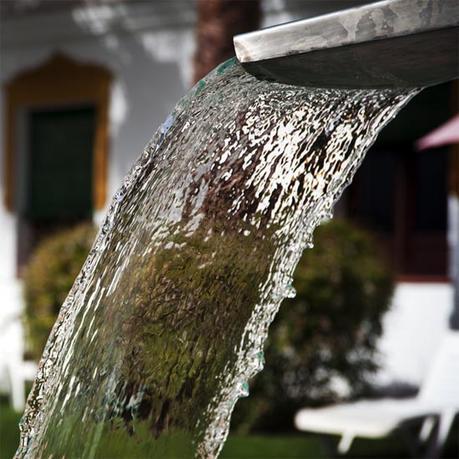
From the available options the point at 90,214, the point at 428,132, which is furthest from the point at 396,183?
the point at 90,214

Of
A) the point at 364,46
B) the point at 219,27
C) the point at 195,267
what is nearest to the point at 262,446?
the point at 219,27

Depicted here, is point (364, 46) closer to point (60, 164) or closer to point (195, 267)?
point (195, 267)

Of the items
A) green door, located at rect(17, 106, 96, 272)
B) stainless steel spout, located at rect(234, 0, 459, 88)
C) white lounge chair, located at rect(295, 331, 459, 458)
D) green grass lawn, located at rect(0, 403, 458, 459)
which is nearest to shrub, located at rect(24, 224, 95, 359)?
green grass lawn, located at rect(0, 403, 458, 459)

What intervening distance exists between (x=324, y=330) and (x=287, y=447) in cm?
81

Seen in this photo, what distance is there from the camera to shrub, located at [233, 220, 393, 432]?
280 inches

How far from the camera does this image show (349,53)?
187 centimetres

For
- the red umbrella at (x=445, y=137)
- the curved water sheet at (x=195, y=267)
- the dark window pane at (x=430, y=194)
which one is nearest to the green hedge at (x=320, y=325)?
the red umbrella at (x=445, y=137)

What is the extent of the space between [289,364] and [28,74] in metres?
4.96

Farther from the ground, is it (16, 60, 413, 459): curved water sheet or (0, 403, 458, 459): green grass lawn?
(16, 60, 413, 459): curved water sheet

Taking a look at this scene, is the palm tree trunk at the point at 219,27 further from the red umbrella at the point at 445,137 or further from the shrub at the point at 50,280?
the red umbrella at the point at 445,137

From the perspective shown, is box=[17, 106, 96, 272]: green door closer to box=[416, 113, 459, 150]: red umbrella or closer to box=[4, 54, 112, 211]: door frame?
box=[4, 54, 112, 211]: door frame

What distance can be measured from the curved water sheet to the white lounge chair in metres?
2.99

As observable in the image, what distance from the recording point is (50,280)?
782 cm

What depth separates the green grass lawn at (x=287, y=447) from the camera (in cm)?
652
